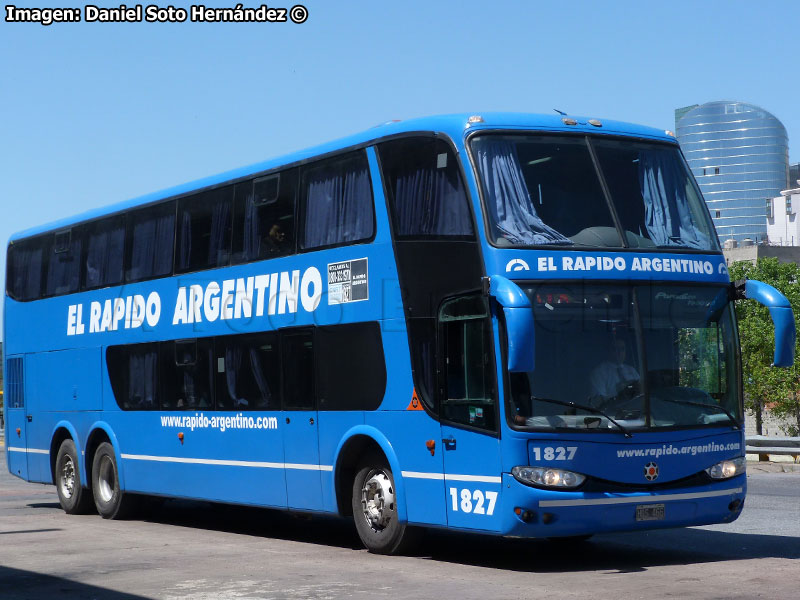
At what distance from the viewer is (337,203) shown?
1321 cm

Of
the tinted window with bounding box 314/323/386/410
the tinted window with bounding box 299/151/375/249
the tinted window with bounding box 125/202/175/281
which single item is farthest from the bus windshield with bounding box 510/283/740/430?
the tinted window with bounding box 125/202/175/281

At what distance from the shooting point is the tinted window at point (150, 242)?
16.5m

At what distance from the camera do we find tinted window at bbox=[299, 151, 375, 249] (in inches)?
502

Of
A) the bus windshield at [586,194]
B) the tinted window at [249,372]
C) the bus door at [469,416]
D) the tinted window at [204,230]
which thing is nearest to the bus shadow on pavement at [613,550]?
the bus door at [469,416]

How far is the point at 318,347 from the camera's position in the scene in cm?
1347

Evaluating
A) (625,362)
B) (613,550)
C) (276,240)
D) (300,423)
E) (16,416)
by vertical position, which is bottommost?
(613,550)

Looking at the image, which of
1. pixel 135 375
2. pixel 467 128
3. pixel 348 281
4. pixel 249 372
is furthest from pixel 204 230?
pixel 467 128

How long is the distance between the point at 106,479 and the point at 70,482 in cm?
112

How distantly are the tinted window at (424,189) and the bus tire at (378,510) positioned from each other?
2.35 m

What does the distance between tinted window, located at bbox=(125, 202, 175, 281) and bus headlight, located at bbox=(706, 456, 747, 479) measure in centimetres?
773

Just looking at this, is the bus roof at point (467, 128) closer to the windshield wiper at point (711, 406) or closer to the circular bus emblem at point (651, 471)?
the windshield wiper at point (711, 406)

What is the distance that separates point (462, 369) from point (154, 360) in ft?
21.4

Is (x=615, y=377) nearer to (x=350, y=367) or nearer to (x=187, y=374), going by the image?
(x=350, y=367)

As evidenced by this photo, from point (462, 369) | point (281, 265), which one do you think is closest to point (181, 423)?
point (281, 265)
